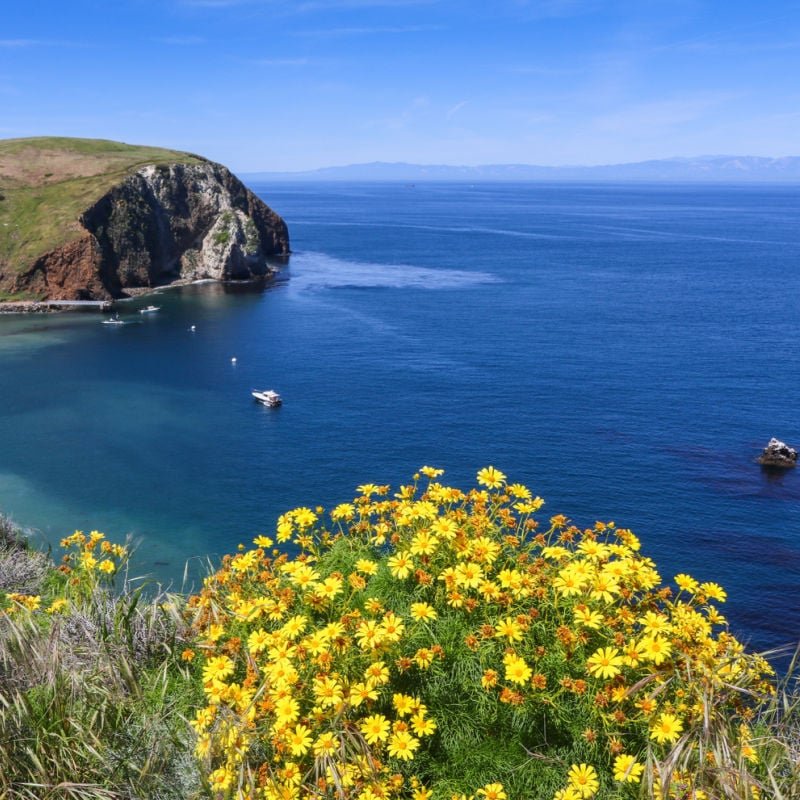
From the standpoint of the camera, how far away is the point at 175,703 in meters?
11.8

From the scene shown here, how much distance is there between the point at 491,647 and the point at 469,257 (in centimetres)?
18221

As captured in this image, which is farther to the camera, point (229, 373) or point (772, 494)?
point (229, 373)

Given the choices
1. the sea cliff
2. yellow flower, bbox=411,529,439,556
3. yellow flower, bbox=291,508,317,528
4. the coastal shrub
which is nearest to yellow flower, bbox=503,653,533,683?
yellow flower, bbox=411,529,439,556

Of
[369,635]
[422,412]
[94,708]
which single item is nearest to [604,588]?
[369,635]

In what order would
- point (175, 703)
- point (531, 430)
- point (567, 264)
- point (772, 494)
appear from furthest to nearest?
point (567, 264) → point (531, 430) → point (772, 494) → point (175, 703)

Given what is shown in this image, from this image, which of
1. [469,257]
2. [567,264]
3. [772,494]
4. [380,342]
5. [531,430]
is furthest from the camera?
[469,257]

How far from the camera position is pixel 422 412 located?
3103 inches

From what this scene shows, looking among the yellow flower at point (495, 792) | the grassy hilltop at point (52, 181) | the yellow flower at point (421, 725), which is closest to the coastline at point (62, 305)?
the grassy hilltop at point (52, 181)

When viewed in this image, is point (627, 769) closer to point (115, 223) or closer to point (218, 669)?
point (218, 669)

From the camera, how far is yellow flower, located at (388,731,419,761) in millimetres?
9142

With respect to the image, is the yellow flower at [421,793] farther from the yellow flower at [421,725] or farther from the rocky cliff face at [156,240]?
the rocky cliff face at [156,240]

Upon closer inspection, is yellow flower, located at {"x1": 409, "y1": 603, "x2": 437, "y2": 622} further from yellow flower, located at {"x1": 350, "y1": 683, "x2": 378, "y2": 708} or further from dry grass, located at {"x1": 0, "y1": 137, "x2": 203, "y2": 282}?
dry grass, located at {"x1": 0, "y1": 137, "x2": 203, "y2": 282}

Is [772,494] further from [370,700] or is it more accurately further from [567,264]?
[567,264]

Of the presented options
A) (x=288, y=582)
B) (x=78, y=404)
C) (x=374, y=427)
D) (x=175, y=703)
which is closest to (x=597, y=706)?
(x=288, y=582)
